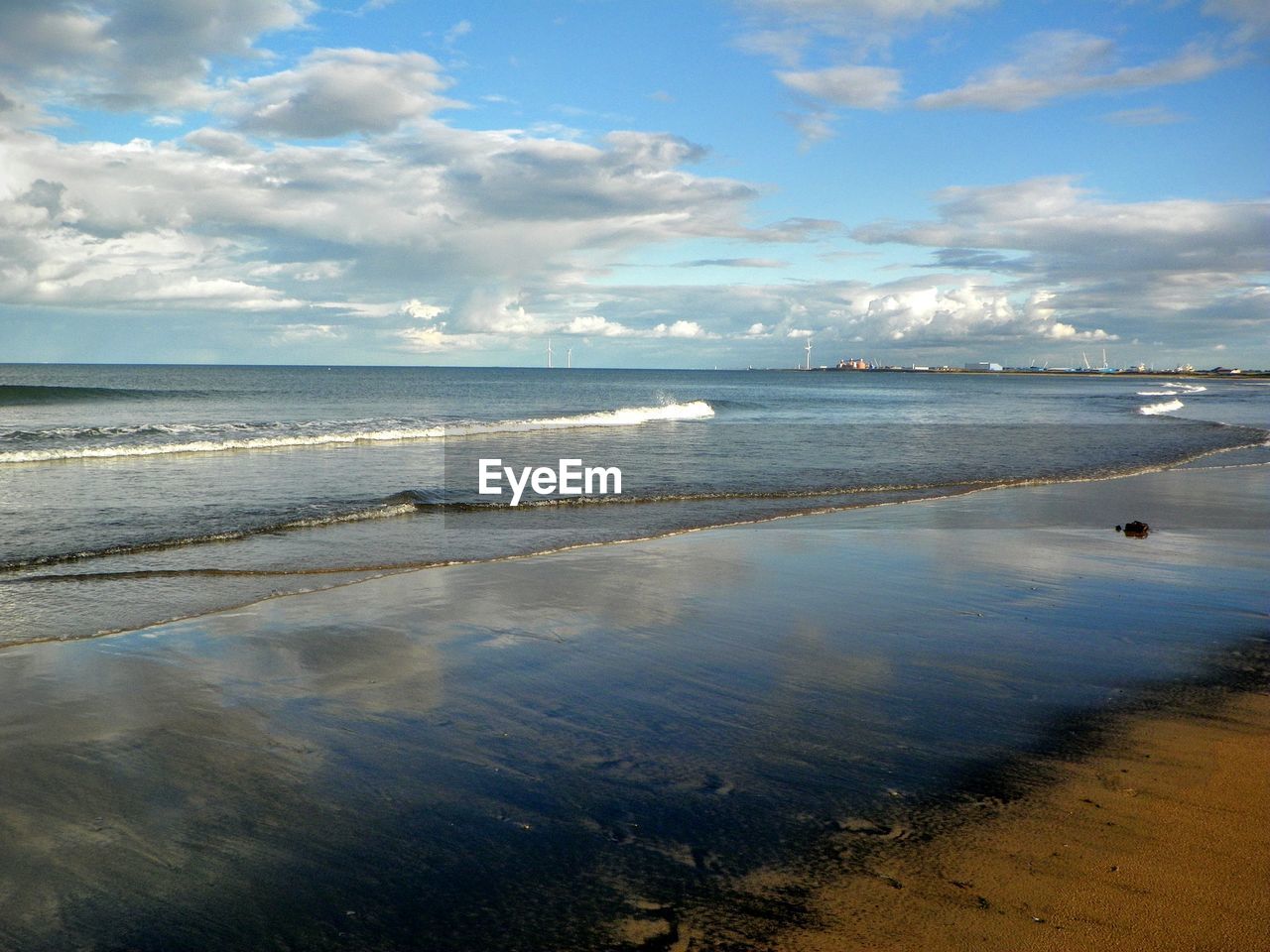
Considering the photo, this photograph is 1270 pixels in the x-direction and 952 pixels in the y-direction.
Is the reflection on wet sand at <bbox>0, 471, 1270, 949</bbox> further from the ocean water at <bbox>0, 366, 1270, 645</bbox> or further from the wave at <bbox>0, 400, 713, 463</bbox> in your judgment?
the wave at <bbox>0, 400, 713, 463</bbox>

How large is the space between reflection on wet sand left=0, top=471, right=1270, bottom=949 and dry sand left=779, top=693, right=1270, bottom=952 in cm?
35

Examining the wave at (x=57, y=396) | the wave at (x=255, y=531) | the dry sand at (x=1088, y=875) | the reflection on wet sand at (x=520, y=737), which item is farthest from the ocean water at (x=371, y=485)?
the wave at (x=57, y=396)

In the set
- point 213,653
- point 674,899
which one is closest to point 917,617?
point 674,899

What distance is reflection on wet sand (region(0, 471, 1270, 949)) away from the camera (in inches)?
134

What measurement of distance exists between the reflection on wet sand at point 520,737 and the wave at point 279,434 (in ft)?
53.7

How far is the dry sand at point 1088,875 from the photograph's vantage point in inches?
124

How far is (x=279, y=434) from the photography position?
92.7ft

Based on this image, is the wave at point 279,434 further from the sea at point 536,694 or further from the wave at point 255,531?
the wave at point 255,531

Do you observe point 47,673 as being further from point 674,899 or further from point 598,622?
point 674,899

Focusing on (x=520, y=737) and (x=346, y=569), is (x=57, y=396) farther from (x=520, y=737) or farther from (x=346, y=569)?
(x=520, y=737)

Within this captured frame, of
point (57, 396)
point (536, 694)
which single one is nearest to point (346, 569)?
point (536, 694)

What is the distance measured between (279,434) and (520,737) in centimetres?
2577

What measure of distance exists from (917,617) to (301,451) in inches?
753

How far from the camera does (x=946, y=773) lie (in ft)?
14.6
